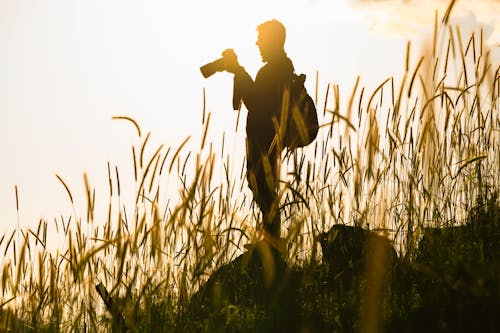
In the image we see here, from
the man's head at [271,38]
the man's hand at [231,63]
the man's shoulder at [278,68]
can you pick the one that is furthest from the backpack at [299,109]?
the man's hand at [231,63]

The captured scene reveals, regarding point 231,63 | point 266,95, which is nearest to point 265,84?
point 266,95

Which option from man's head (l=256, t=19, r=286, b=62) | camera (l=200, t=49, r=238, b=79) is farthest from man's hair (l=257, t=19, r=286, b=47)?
camera (l=200, t=49, r=238, b=79)

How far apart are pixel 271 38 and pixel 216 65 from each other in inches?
14.5

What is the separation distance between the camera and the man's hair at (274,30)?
151 inches

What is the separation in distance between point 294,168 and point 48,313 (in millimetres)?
1184

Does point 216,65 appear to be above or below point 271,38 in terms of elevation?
below

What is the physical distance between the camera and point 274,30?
3.82 m

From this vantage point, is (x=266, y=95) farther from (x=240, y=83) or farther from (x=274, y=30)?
(x=274, y=30)

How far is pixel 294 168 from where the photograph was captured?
2639mm

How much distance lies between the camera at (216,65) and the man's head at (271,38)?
20cm

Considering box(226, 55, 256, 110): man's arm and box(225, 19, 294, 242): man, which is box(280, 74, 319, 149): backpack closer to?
box(225, 19, 294, 242): man

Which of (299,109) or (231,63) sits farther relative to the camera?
(231,63)

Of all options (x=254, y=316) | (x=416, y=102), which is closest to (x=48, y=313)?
(x=254, y=316)

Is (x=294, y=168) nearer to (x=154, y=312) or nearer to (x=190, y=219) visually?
(x=190, y=219)
